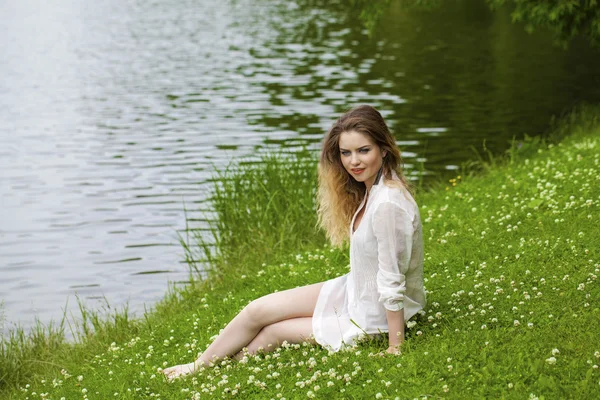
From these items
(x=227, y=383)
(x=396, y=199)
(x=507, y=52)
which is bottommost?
(x=507, y=52)

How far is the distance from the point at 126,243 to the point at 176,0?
64.6 meters

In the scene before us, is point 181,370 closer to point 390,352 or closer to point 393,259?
point 390,352

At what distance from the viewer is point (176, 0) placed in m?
76.7

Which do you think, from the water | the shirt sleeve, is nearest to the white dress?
the shirt sleeve

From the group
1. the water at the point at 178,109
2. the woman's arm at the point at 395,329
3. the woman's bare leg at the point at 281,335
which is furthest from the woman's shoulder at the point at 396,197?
the water at the point at 178,109

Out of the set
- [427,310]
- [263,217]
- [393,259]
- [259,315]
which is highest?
[393,259]

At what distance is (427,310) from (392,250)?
1.24 m

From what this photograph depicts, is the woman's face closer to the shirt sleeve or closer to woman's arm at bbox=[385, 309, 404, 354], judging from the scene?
the shirt sleeve

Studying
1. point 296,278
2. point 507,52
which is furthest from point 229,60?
point 296,278

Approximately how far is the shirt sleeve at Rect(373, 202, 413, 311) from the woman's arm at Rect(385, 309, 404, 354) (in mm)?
69

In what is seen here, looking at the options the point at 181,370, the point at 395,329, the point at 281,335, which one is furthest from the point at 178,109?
the point at 395,329

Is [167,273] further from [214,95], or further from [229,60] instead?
[229,60]

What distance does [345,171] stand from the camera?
25.5ft

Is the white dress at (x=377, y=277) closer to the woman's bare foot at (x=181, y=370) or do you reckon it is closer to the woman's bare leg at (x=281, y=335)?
the woman's bare leg at (x=281, y=335)
